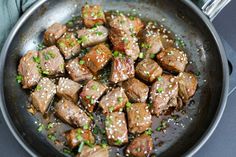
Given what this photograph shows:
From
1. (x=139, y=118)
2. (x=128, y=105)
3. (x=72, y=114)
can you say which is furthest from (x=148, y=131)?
(x=72, y=114)

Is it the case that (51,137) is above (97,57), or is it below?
below

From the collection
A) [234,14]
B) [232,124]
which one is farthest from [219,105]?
[234,14]

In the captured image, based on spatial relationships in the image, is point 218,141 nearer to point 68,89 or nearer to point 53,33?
point 68,89

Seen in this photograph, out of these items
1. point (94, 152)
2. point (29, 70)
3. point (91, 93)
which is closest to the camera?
point (94, 152)

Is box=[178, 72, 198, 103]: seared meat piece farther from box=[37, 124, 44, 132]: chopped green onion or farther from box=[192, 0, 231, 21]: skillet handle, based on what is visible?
box=[37, 124, 44, 132]: chopped green onion

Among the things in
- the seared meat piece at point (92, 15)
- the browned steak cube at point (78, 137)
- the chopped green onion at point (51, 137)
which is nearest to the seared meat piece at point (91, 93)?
the browned steak cube at point (78, 137)

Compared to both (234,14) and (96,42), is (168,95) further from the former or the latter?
(234,14)
